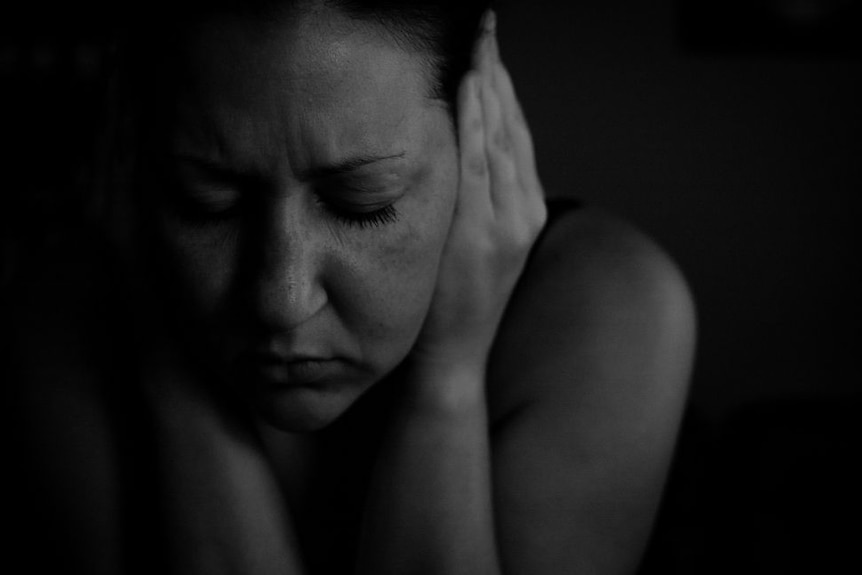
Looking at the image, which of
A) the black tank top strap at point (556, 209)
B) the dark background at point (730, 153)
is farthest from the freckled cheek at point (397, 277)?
the dark background at point (730, 153)

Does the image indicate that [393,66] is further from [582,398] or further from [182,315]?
[582,398]

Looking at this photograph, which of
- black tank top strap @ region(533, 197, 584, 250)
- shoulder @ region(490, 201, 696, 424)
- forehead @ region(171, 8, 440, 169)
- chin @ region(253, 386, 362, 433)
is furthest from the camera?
black tank top strap @ region(533, 197, 584, 250)

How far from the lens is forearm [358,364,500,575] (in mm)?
757

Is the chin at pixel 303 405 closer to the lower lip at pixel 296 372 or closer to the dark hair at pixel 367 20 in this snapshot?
the lower lip at pixel 296 372

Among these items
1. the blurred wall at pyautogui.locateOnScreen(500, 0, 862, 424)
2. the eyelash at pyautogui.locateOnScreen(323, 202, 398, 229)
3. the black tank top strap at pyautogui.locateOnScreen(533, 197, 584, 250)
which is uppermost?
the eyelash at pyautogui.locateOnScreen(323, 202, 398, 229)

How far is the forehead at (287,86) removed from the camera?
24.1 inches

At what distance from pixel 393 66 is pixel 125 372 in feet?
1.57

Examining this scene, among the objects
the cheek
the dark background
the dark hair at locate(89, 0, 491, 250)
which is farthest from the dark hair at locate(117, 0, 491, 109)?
the dark background

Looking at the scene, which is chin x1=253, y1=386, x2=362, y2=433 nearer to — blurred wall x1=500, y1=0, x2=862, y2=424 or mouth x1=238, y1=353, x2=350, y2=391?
mouth x1=238, y1=353, x2=350, y2=391

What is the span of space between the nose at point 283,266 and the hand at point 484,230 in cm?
16

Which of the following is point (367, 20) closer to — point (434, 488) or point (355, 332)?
point (355, 332)

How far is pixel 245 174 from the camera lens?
0.63 meters

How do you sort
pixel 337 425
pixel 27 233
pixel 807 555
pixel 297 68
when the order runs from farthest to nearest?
pixel 27 233 < pixel 807 555 < pixel 337 425 < pixel 297 68

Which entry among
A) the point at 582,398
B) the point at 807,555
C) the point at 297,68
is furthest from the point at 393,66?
the point at 807,555
